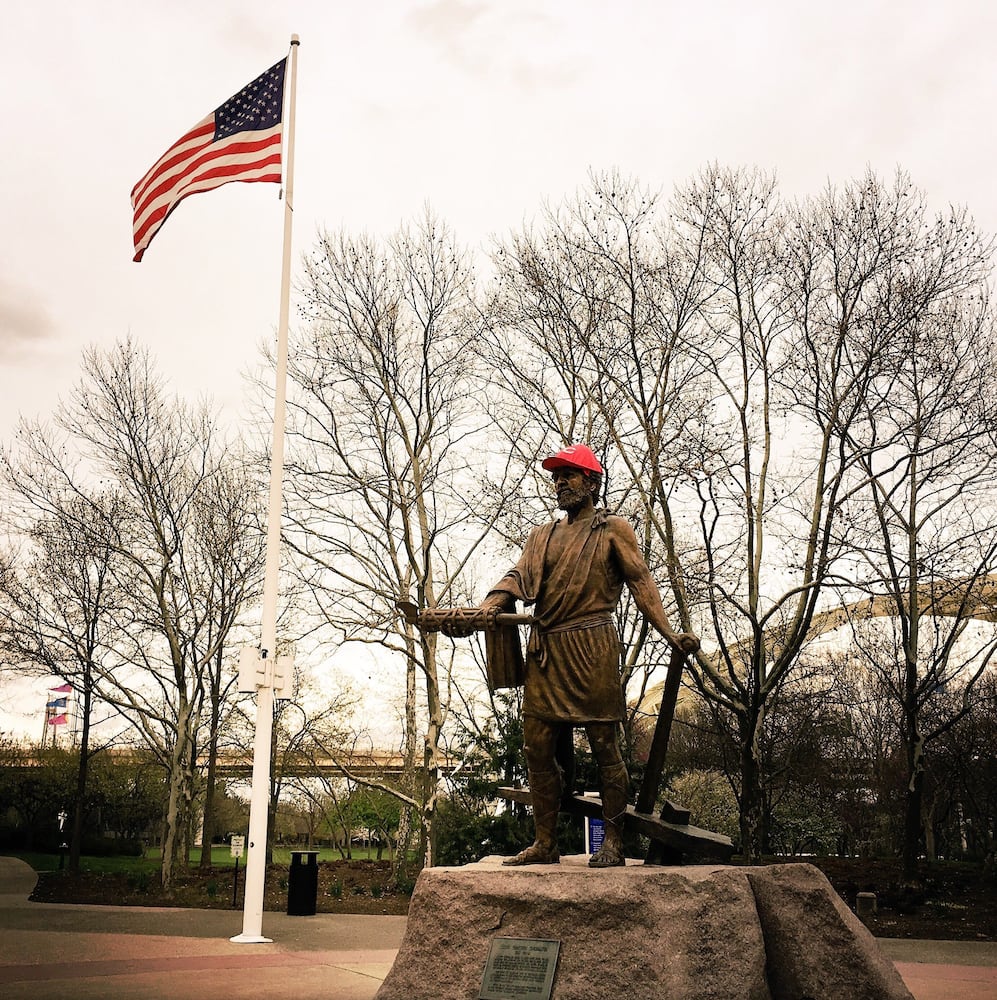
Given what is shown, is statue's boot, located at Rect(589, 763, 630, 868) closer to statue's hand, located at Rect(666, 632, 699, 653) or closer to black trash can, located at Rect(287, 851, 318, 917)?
statue's hand, located at Rect(666, 632, 699, 653)

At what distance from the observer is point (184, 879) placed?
2177 cm

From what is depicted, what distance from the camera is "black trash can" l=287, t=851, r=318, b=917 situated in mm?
13703

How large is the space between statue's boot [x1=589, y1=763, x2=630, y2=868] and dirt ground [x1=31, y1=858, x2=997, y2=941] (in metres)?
8.93

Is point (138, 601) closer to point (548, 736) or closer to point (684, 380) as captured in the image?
point (684, 380)

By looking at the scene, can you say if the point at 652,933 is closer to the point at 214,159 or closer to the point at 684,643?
the point at 684,643

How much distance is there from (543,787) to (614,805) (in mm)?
444

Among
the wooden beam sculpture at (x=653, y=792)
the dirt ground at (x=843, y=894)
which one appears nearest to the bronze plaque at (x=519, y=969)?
the wooden beam sculpture at (x=653, y=792)

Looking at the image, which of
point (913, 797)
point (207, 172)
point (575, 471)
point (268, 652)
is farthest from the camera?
point (913, 797)

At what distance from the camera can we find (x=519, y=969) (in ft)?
17.2

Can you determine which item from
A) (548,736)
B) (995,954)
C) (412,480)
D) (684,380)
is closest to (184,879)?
(412,480)

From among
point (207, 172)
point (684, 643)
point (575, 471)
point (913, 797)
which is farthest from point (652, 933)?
point (913, 797)

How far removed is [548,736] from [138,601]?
585 inches

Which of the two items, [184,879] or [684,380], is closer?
[684,380]

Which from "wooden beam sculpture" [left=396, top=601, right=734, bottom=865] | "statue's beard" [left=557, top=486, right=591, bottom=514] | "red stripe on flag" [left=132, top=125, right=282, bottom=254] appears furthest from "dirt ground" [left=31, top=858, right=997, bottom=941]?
"red stripe on flag" [left=132, top=125, right=282, bottom=254]
